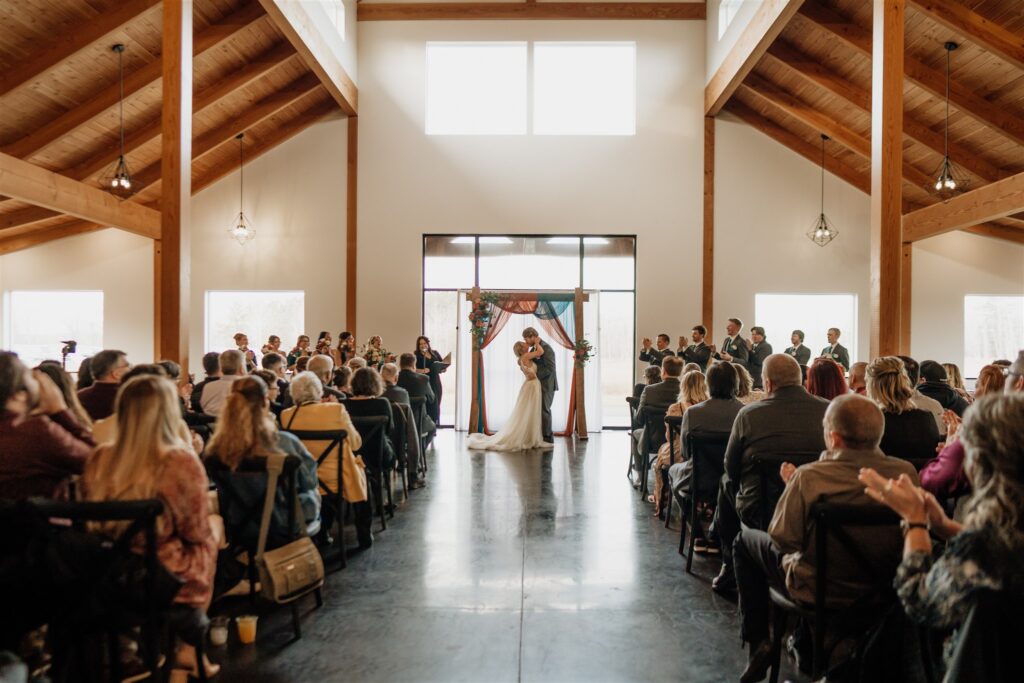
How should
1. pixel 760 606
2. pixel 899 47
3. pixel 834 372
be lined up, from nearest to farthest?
pixel 760 606 → pixel 834 372 → pixel 899 47

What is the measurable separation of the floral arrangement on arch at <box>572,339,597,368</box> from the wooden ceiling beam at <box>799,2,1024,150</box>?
4.55m

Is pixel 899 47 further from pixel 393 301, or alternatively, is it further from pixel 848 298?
pixel 393 301

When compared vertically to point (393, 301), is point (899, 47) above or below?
above

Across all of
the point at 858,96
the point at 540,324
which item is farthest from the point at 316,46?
the point at 858,96

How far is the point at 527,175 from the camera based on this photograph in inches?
429

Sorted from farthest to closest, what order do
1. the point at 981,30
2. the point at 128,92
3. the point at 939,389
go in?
the point at 128,92 < the point at 981,30 < the point at 939,389

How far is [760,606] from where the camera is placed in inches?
107

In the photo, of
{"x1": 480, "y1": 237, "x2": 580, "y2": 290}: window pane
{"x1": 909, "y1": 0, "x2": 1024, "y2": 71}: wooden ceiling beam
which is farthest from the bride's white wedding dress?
{"x1": 909, "y1": 0, "x2": 1024, "y2": 71}: wooden ceiling beam

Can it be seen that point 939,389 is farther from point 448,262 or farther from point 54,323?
point 54,323

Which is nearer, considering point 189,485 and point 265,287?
point 189,485

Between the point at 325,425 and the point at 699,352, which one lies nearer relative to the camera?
the point at 325,425

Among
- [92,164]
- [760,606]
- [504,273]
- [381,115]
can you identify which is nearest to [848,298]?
[504,273]

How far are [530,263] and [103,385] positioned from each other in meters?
7.68

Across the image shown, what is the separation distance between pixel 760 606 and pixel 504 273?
8.56 m
